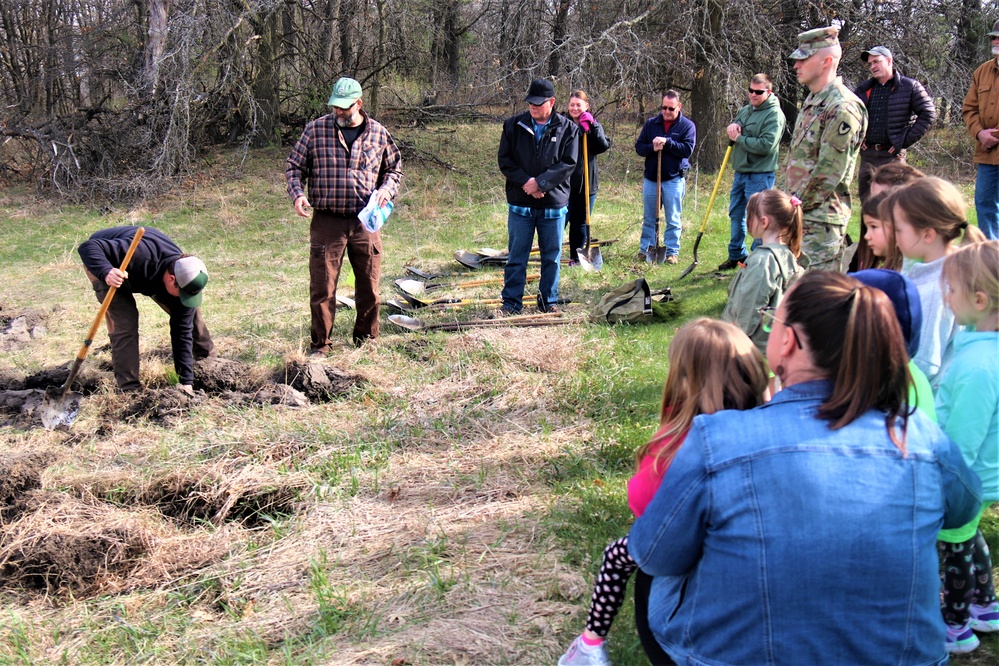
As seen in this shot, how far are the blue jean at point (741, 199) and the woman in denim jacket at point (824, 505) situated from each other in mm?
6292

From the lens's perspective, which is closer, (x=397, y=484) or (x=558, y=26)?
(x=397, y=484)

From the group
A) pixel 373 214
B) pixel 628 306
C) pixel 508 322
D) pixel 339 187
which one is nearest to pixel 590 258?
pixel 628 306

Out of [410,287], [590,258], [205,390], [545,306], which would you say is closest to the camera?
[205,390]

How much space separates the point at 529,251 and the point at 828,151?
277 cm

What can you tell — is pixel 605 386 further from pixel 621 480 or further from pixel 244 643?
pixel 244 643

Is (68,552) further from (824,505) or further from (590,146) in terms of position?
(590,146)

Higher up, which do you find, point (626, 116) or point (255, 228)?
point (626, 116)

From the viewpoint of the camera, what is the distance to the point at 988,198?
686 cm

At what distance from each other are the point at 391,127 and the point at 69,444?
12.1 metres

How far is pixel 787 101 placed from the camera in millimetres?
13820

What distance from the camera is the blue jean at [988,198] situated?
6.80m

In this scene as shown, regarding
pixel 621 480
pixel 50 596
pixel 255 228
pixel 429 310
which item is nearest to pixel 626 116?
pixel 255 228

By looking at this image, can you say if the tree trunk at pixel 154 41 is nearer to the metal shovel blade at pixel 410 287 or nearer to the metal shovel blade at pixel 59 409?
the metal shovel blade at pixel 410 287

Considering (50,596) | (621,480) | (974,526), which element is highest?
(974,526)
